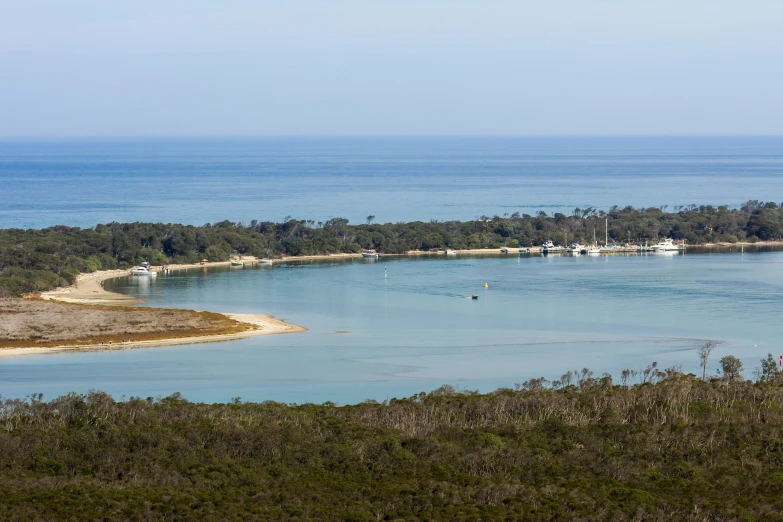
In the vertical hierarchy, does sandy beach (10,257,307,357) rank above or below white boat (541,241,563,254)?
below

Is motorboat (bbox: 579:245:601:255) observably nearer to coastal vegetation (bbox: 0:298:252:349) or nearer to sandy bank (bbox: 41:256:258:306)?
sandy bank (bbox: 41:256:258:306)

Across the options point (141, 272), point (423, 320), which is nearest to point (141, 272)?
point (141, 272)

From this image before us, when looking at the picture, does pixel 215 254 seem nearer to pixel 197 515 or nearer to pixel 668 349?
pixel 668 349

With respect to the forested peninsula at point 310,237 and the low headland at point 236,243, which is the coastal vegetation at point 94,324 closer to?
the low headland at point 236,243

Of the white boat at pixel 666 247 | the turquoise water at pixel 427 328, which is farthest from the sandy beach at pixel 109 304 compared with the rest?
the white boat at pixel 666 247

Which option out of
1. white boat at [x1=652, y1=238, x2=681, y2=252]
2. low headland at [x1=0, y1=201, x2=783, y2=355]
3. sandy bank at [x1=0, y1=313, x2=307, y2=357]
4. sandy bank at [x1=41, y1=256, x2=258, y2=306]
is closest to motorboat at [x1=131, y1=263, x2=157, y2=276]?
sandy bank at [x1=41, y1=256, x2=258, y2=306]

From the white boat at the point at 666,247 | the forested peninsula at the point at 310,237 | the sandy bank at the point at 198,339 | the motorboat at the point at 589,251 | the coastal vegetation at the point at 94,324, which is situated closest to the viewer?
the sandy bank at the point at 198,339
